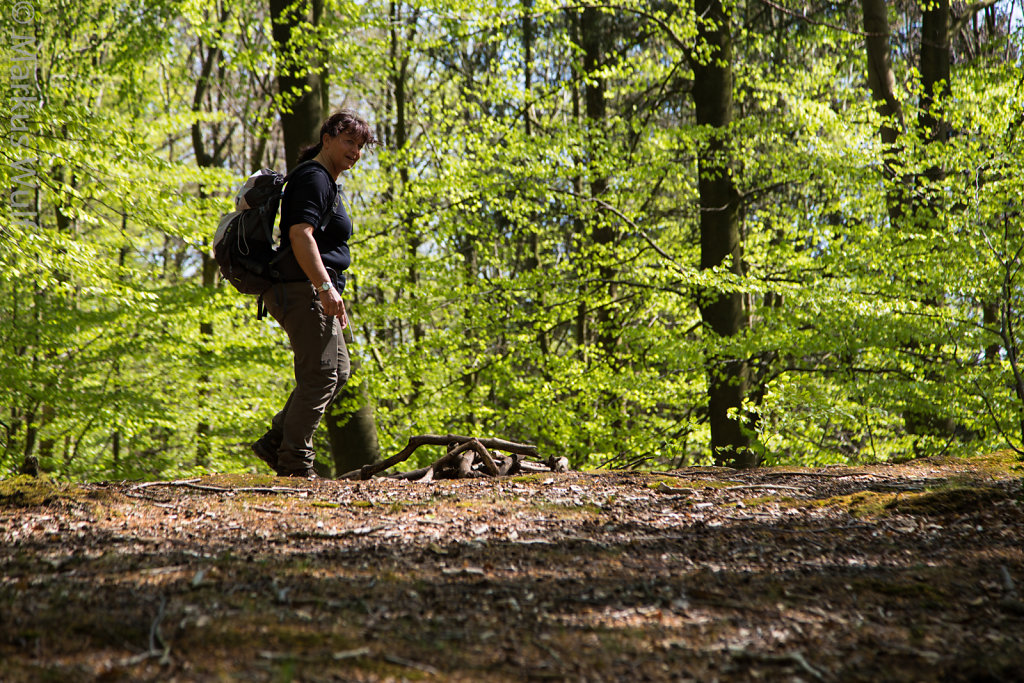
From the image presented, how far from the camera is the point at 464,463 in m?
4.48

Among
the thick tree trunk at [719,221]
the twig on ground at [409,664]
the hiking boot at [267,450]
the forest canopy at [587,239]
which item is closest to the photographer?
the twig on ground at [409,664]

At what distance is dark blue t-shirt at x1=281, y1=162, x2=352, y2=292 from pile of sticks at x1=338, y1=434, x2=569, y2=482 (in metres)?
1.21

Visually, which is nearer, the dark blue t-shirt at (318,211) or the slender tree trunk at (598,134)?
the dark blue t-shirt at (318,211)

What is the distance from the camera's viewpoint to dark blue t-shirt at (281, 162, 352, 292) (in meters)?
3.96

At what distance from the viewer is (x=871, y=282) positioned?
24.4 ft

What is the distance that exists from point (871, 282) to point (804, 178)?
218 cm

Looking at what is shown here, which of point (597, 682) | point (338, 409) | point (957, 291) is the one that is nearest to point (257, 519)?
point (597, 682)

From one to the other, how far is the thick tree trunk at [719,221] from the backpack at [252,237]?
21.3 ft

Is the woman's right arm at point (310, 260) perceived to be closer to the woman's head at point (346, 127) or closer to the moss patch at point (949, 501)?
the woman's head at point (346, 127)

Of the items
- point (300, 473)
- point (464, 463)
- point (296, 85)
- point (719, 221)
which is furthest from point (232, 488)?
point (719, 221)

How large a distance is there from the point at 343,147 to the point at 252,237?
765 mm

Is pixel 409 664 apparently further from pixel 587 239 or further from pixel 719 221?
pixel 587 239

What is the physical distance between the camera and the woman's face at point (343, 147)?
415cm

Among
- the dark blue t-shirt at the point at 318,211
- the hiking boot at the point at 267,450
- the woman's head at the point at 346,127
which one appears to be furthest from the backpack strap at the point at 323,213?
the hiking boot at the point at 267,450
